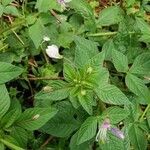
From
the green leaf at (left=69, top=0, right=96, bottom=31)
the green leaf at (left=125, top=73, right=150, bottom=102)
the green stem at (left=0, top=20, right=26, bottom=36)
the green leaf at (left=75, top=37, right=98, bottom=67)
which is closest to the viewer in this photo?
the green leaf at (left=75, top=37, right=98, bottom=67)

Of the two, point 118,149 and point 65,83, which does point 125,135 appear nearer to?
point 118,149

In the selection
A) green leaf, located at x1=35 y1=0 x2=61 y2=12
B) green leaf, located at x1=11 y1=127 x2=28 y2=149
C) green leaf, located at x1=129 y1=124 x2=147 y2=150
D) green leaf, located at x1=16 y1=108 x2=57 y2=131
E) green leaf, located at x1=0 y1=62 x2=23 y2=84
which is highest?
green leaf, located at x1=35 y1=0 x2=61 y2=12

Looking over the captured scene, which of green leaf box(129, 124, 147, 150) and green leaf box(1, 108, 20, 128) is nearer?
green leaf box(1, 108, 20, 128)

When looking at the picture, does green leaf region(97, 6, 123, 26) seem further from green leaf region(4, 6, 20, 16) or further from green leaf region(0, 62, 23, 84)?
green leaf region(0, 62, 23, 84)

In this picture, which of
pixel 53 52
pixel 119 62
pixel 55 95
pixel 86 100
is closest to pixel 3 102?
pixel 55 95

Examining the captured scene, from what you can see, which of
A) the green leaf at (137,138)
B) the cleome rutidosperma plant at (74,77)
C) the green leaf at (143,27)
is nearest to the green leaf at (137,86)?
the cleome rutidosperma plant at (74,77)

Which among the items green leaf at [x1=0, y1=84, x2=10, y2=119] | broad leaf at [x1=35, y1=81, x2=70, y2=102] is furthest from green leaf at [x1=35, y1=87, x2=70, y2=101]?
green leaf at [x1=0, y1=84, x2=10, y2=119]

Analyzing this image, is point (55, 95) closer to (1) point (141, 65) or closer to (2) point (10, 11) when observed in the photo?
(1) point (141, 65)

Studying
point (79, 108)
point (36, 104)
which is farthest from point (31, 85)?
point (79, 108)
